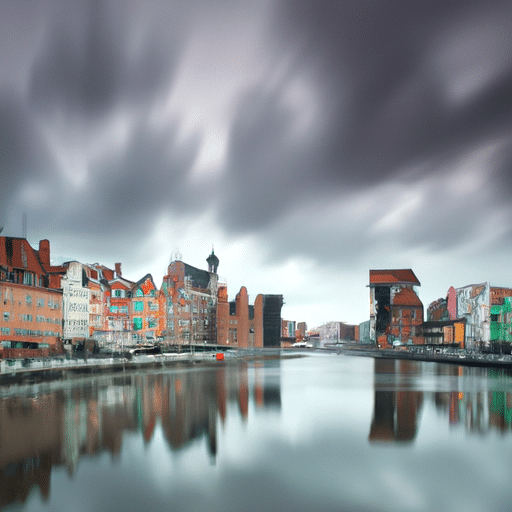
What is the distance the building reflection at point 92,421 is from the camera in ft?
54.0

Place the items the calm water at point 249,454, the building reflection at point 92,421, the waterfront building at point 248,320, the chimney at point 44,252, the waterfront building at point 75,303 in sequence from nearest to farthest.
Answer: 1. the calm water at point 249,454
2. the building reflection at point 92,421
3. the chimney at point 44,252
4. the waterfront building at point 75,303
5. the waterfront building at point 248,320

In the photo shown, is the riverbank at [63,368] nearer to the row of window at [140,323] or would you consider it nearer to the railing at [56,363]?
the railing at [56,363]

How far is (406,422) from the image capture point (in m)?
26.8

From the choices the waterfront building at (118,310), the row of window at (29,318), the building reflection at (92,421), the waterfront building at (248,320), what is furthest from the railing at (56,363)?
the waterfront building at (248,320)

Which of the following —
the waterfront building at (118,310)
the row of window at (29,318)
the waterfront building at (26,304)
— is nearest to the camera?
the row of window at (29,318)

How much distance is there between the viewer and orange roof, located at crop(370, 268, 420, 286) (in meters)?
152

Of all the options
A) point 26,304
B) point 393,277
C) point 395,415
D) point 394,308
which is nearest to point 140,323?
point 26,304

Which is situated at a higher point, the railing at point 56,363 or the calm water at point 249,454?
the calm water at point 249,454

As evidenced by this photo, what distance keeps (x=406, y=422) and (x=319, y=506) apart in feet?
47.1

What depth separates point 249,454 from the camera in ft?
64.7

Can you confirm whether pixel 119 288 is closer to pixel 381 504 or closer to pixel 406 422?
pixel 406 422

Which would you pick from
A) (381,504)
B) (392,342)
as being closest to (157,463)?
(381,504)

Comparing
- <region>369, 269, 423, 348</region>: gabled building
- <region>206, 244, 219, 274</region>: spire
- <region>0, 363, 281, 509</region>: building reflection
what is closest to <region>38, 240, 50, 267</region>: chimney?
<region>0, 363, 281, 509</region>: building reflection

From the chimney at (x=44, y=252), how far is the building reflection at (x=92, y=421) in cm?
3630
